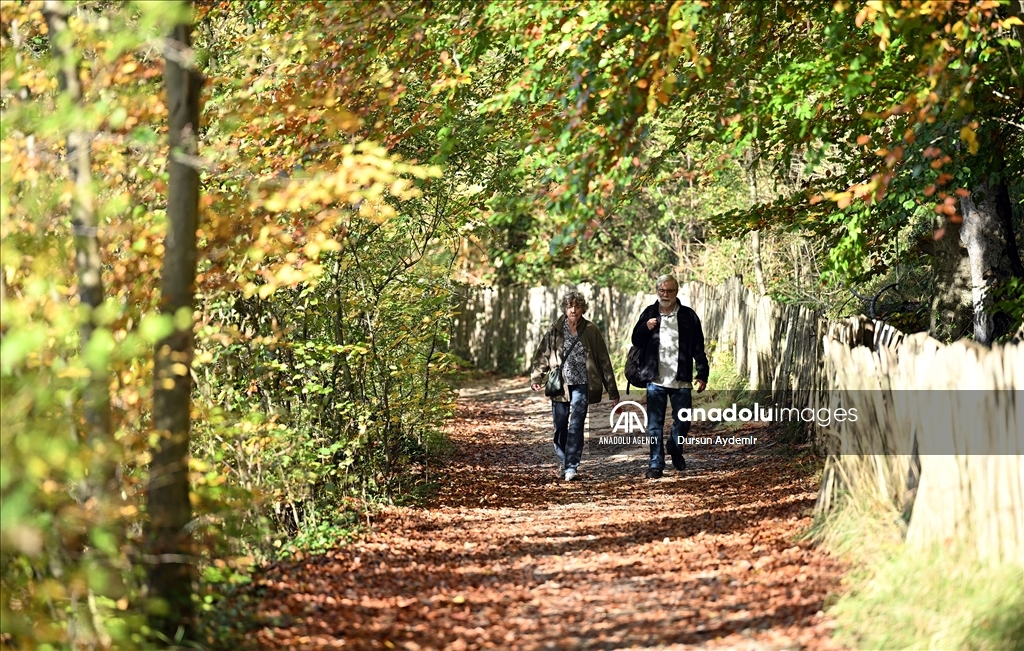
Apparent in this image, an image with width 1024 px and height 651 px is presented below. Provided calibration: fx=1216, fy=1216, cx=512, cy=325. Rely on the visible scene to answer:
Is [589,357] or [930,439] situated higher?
[589,357]

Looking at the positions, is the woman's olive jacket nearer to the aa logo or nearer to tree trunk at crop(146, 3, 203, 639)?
the aa logo

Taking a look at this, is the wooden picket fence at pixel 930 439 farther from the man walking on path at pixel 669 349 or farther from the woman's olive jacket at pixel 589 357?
the woman's olive jacket at pixel 589 357

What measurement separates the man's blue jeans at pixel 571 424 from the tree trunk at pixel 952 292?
155 inches

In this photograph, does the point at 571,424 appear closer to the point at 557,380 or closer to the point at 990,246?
the point at 557,380

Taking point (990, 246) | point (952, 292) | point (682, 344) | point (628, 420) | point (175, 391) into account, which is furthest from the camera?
point (628, 420)

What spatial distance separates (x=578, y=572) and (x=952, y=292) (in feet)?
22.9

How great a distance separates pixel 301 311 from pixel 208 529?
10.3ft

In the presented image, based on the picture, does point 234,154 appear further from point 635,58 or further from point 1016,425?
point 1016,425

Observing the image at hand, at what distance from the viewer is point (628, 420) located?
14898 mm

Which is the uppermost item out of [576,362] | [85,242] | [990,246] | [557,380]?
[990,246]

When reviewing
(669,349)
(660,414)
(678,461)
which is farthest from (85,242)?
(678,461)

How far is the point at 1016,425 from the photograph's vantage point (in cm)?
543

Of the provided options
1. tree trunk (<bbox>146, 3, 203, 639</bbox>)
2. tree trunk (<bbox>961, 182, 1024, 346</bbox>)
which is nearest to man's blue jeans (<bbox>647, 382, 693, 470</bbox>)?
tree trunk (<bbox>961, 182, 1024, 346</bbox>)

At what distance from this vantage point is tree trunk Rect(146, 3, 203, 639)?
520 centimetres
